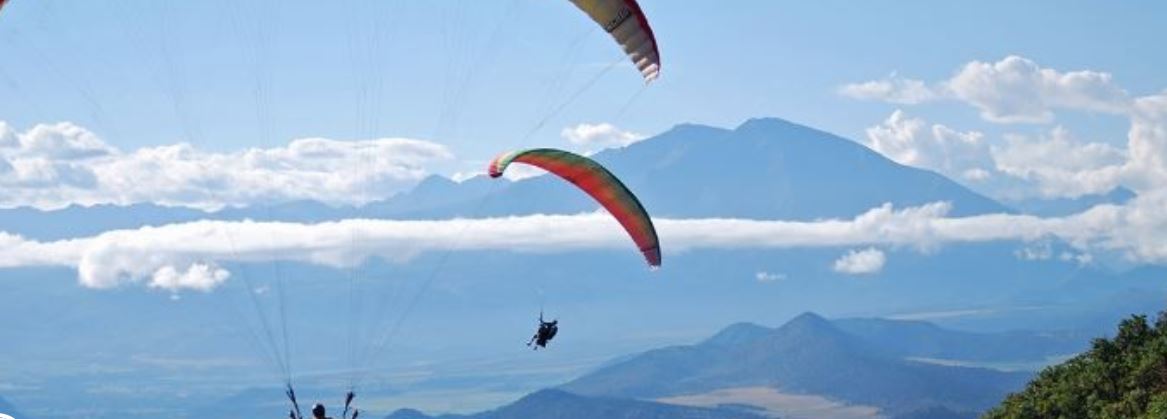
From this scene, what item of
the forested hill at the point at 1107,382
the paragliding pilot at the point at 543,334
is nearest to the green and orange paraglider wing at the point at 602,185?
the paragliding pilot at the point at 543,334

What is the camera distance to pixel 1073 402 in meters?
65.1

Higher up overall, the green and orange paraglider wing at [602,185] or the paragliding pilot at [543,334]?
the green and orange paraglider wing at [602,185]

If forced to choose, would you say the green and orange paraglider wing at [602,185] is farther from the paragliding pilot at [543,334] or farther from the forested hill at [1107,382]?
the forested hill at [1107,382]

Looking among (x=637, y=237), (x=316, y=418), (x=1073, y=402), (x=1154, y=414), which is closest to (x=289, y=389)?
(x=316, y=418)

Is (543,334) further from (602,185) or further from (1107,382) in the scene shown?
(1107,382)

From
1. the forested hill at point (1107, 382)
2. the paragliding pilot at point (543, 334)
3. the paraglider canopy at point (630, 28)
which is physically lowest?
the paragliding pilot at point (543, 334)

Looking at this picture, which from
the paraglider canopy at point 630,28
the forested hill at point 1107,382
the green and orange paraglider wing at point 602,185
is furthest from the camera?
the forested hill at point 1107,382

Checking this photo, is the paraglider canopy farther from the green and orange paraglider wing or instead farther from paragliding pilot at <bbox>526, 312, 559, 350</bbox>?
paragliding pilot at <bbox>526, 312, 559, 350</bbox>

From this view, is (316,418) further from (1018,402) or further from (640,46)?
(1018,402)

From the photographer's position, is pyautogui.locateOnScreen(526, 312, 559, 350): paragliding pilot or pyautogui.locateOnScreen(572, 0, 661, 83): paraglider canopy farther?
pyautogui.locateOnScreen(526, 312, 559, 350): paragliding pilot

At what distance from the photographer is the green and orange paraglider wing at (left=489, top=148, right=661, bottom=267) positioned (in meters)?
43.8

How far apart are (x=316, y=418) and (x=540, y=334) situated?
35.9 ft

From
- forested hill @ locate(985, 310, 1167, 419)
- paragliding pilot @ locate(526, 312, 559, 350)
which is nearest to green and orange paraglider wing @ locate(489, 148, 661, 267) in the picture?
paragliding pilot @ locate(526, 312, 559, 350)

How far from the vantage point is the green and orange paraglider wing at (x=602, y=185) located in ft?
144
